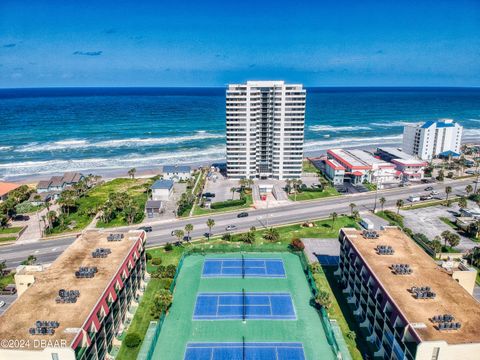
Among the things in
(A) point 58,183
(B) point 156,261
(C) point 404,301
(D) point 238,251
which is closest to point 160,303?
(B) point 156,261

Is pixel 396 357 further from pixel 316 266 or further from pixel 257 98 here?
pixel 257 98

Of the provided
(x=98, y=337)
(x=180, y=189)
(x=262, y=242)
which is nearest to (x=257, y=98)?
(x=180, y=189)

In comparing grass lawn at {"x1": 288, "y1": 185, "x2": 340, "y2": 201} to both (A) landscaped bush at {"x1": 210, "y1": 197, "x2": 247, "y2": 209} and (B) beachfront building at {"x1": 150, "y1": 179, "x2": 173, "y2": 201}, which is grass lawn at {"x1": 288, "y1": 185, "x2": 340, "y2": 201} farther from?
(B) beachfront building at {"x1": 150, "y1": 179, "x2": 173, "y2": 201}

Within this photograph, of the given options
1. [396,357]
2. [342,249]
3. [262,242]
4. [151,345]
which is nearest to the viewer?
[396,357]

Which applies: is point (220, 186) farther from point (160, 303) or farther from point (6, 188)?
point (160, 303)

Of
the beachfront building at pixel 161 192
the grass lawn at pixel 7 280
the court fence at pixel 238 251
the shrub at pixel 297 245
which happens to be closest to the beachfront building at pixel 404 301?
the court fence at pixel 238 251

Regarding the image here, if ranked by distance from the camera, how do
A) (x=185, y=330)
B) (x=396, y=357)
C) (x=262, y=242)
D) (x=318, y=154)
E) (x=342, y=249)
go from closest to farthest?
1. (x=396, y=357)
2. (x=185, y=330)
3. (x=342, y=249)
4. (x=262, y=242)
5. (x=318, y=154)

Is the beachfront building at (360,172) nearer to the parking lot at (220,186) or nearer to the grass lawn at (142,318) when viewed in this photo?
the parking lot at (220,186)
